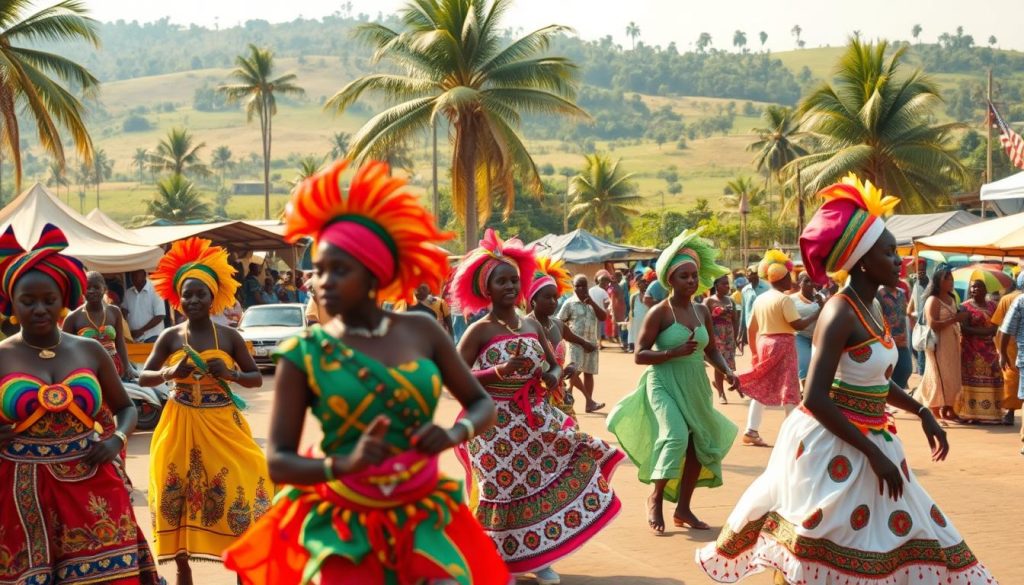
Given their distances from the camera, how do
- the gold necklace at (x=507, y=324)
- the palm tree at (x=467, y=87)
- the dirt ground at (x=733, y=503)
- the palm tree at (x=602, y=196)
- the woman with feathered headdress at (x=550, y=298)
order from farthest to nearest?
the palm tree at (x=602, y=196) < the palm tree at (x=467, y=87) < the woman with feathered headdress at (x=550, y=298) < the dirt ground at (x=733, y=503) < the gold necklace at (x=507, y=324)

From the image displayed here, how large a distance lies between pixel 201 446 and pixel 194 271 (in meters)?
1.12

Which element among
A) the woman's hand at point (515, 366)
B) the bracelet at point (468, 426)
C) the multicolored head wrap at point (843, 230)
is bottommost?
the woman's hand at point (515, 366)

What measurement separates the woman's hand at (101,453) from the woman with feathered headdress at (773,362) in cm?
882

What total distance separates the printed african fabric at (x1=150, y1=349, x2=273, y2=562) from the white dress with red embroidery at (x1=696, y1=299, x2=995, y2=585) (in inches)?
128

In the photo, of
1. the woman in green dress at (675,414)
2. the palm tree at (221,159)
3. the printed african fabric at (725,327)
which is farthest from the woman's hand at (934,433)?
the palm tree at (221,159)

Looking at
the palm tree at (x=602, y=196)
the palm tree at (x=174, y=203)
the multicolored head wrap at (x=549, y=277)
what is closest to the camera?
the multicolored head wrap at (x=549, y=277)

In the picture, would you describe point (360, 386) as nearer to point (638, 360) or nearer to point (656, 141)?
point (638, 360)

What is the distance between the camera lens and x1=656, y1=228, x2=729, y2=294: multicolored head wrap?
9641 mm

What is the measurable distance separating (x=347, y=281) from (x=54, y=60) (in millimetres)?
29809

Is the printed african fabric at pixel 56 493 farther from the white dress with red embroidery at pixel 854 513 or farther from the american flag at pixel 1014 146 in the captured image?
the american flag at pixel 1014 146

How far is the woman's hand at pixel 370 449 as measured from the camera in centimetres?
384

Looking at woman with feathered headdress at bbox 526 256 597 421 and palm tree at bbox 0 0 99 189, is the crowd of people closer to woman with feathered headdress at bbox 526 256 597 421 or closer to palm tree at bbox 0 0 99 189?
woman with feathered headdress at bbox 526 256 597 421

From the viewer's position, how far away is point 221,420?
794 cm

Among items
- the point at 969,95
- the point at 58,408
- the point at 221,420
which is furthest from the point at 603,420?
the point at 969,95
